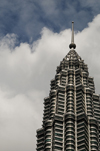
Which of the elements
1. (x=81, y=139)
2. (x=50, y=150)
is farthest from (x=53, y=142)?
(x=81, y=139)

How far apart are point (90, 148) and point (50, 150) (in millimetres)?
27181

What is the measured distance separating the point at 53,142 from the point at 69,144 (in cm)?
1130

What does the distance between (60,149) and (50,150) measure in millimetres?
6736

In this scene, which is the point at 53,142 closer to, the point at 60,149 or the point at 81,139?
the point at 60,149

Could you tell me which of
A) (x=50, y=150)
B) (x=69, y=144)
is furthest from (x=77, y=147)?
(x=50, y=150)

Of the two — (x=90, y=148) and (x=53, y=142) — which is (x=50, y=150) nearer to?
(x=53, y=142)

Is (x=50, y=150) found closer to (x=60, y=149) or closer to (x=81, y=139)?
(x=60, y=149)

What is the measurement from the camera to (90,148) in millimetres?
199250

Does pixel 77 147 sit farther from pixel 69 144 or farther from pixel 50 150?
pixel 50 150

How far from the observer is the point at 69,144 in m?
195

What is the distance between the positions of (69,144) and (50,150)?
44.0 feet

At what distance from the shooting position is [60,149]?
7721 inches

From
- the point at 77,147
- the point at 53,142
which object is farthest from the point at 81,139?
the point at 53,142

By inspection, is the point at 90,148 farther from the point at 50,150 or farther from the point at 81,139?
the point at 50,150
